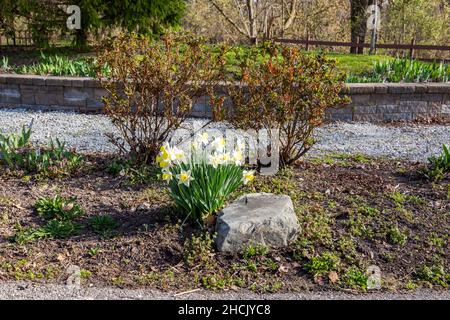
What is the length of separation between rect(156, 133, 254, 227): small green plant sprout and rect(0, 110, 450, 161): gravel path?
214 cm

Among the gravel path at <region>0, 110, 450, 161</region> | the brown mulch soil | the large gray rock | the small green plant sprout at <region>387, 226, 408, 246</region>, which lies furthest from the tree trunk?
the large gray rock

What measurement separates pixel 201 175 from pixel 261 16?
11.9 m

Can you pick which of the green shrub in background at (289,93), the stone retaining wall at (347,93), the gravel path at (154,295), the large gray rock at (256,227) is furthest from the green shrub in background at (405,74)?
the gravel path at (154,295)

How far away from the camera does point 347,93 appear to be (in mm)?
7141

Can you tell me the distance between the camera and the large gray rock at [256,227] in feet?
11.7

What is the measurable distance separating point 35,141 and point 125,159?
1554 mm

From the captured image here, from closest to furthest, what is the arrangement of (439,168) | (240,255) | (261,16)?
(240,255), (439,168), (261,16)

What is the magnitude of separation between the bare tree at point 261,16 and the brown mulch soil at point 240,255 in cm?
888

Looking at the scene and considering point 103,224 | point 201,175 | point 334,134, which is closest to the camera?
point 201,175

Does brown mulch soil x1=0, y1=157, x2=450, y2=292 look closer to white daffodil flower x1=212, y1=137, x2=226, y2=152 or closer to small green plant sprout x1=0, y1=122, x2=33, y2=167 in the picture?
small green plant sprout x1=0, y1=122, x2=33, y2=167

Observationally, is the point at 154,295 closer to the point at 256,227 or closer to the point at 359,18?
the point at 256,227

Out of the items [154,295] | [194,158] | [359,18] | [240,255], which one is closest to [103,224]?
[194,158]

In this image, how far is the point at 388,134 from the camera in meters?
6.77

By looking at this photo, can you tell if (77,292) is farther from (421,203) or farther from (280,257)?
(421,203)
